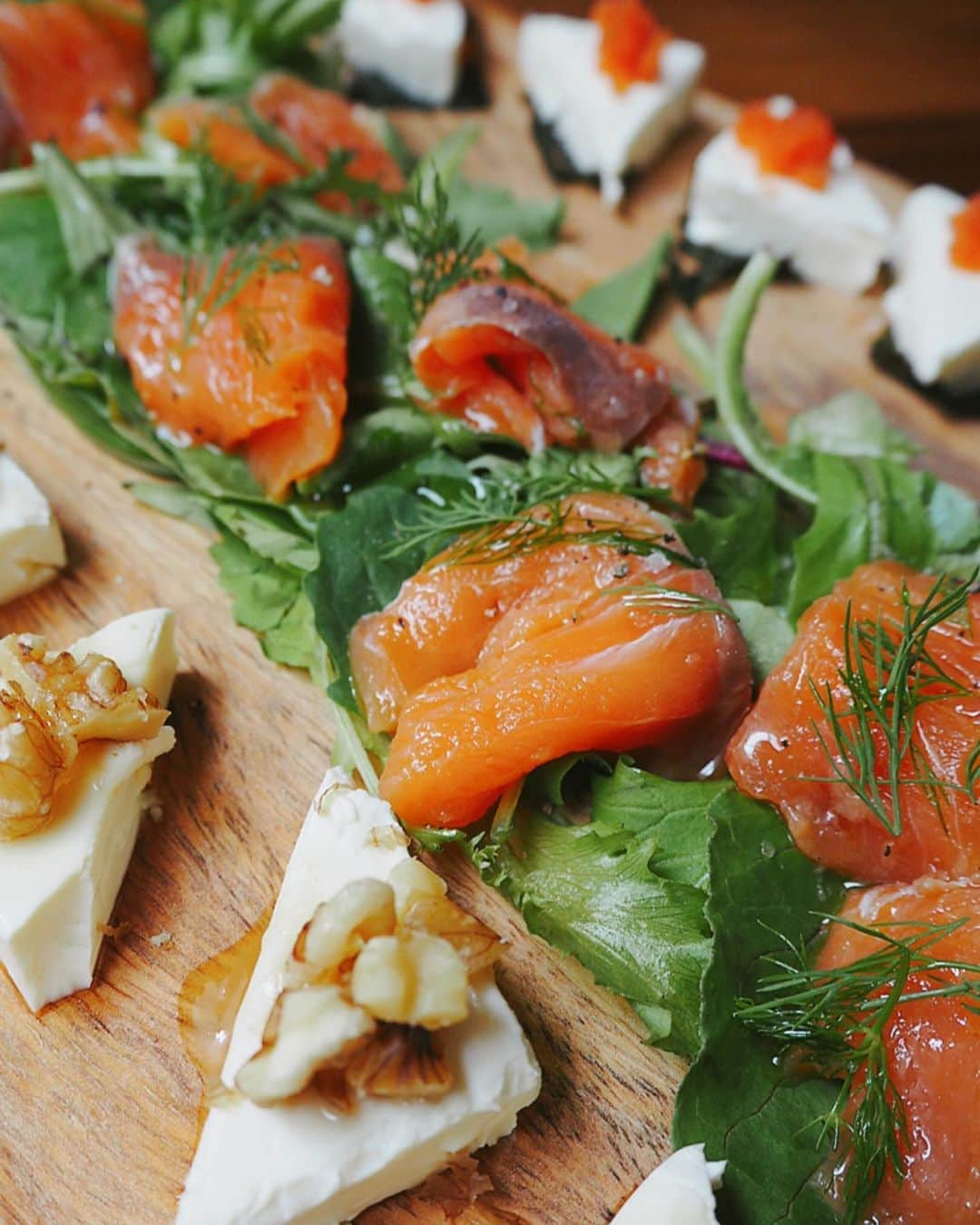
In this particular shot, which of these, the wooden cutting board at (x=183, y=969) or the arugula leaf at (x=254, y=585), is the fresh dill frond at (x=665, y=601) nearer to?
the wooden cutting board at (x=183, y=969)

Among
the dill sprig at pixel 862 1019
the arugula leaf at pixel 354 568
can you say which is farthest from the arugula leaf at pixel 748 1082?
the arugula leaf at pixel 354 568

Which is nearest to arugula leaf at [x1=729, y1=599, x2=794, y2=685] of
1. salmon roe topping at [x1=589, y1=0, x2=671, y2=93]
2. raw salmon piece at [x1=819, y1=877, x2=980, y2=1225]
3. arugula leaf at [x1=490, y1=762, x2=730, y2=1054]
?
arugula leaf at [x1=490, y1=762, x2=730, y2=1054]

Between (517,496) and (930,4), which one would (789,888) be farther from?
(930,4)

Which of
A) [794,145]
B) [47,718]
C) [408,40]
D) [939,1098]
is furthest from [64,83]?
[939,1098]

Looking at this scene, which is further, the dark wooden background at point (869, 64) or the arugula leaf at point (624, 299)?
the dark wooden background at point (869, 64)

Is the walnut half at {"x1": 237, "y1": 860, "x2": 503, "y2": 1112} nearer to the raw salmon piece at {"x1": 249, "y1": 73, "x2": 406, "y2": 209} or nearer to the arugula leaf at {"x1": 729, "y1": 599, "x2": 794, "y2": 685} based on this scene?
the arugula leaf at {"x1": 729, "y1": 599, "x2": 794, "y2": 685}

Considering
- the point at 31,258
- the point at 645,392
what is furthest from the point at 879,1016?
the point at 31,258
